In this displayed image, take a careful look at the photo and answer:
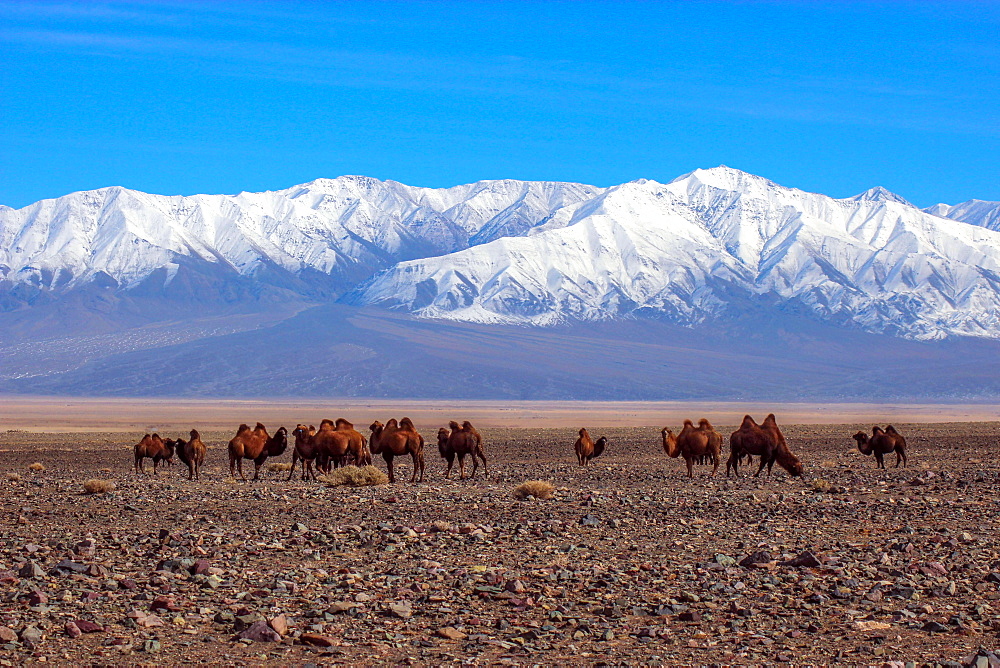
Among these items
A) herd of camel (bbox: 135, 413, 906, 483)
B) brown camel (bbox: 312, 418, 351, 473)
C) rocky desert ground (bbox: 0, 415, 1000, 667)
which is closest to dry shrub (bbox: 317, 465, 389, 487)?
herd of camel (bbox: 135, 413, 906, 483)

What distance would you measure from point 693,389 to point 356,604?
187026 mm

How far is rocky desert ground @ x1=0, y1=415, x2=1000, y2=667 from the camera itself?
970 centimetres

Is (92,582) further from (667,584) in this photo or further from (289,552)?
(667,584)

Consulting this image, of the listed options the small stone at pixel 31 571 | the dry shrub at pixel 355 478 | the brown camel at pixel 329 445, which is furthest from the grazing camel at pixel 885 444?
the small stone at pixel 31 571

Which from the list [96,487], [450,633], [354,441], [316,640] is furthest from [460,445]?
[316,640]

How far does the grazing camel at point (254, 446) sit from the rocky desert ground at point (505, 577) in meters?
4.97

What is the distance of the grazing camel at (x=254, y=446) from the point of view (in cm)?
2623

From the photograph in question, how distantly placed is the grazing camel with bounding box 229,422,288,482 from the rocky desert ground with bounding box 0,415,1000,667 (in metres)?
4.97

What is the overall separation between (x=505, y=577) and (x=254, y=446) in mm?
15615

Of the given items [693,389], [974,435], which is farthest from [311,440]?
[693,389]

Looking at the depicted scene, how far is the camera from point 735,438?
25.3 metres

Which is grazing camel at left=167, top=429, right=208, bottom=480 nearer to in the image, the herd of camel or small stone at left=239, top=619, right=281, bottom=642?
the herd of camel

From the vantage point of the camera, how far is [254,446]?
26906 mm

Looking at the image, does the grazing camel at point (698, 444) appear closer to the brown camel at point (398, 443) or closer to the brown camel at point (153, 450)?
the brown camel at point (398, 443)
